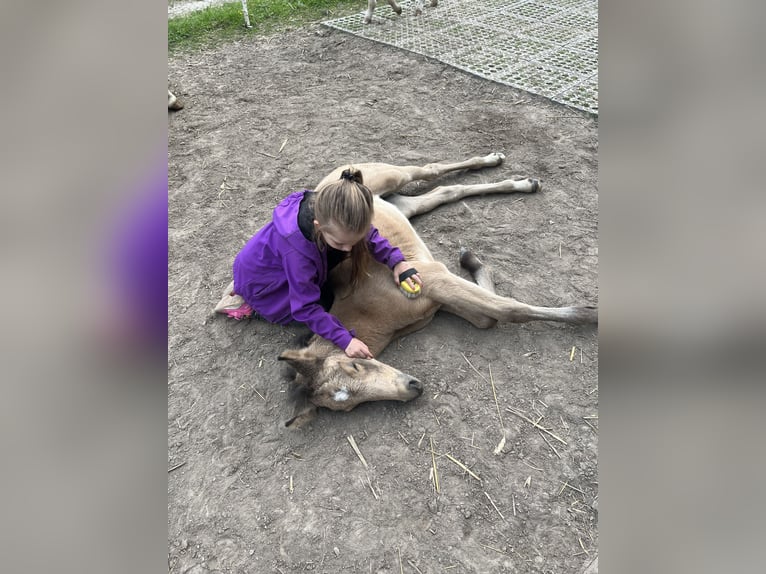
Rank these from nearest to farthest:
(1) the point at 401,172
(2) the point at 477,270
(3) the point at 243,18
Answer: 1. (2) the point at 477,270
2. (1) the point at 401,172
3. (3) the point at 243,18

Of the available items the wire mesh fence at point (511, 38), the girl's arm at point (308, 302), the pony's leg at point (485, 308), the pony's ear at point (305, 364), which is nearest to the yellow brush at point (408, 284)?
the pony's leg at point (485, 308)

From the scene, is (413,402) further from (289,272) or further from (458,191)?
(458,191)

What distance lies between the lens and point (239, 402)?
3.67 m

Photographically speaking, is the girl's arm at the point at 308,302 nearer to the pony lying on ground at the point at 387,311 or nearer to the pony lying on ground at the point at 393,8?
the pony lying on ground at the point at 387,311

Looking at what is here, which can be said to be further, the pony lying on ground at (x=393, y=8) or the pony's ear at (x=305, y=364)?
the pony lying on ground at (x=393, y=8)

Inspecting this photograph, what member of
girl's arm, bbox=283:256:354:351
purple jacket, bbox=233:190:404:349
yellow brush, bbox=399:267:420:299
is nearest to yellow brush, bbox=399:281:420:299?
yellow brush, bbox=399:267:420:299

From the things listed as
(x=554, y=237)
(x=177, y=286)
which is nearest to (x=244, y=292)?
(x=177, y=286)

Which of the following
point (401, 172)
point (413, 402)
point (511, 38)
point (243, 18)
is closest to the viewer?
point (413, 402)

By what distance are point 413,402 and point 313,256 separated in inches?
49.7

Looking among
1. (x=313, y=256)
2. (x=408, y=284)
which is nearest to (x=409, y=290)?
(x=408, y=284)

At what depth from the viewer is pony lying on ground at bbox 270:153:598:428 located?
3.40 metres

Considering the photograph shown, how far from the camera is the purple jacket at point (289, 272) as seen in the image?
10.6 feet

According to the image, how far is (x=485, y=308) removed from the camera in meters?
3.78
